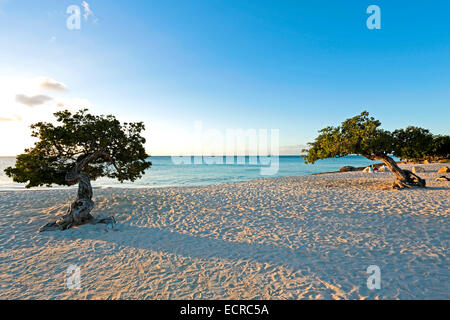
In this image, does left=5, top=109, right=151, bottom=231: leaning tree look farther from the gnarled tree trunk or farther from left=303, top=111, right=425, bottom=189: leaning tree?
the gnarled tree trunk

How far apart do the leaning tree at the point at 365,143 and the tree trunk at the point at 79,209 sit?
51.6ft

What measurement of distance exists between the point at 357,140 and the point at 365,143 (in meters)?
0.58

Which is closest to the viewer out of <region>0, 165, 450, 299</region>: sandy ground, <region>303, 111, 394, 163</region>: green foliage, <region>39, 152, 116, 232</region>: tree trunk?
<region>0, 165, 450, 299</region>: sandy ground

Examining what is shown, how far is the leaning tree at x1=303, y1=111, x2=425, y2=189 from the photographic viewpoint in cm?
1469

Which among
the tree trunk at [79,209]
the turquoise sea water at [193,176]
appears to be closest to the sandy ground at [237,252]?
the tree trunk at [79,209]

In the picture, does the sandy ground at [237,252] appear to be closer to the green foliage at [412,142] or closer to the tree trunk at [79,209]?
the tree trunk at [79,209]

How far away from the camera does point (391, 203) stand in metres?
11.1

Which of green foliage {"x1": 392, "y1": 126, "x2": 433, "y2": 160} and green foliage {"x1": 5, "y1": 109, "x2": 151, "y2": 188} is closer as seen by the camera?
green foliage {"x1": 5, "y1": 109, "x2": 151, "y2": 188}

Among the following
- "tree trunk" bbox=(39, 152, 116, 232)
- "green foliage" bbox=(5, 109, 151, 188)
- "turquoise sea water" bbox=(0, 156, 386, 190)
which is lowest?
"turquoise sea water" bbox=(0, 156, 386, 190)

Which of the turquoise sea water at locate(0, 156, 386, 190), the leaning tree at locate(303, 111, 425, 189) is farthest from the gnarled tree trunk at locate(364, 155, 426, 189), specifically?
the turquoise sea water at locate(0, 156, 386, 190)

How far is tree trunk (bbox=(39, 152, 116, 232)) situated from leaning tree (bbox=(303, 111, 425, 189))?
15.7 metres

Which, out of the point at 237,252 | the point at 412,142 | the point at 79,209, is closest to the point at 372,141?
the point at 412,142
